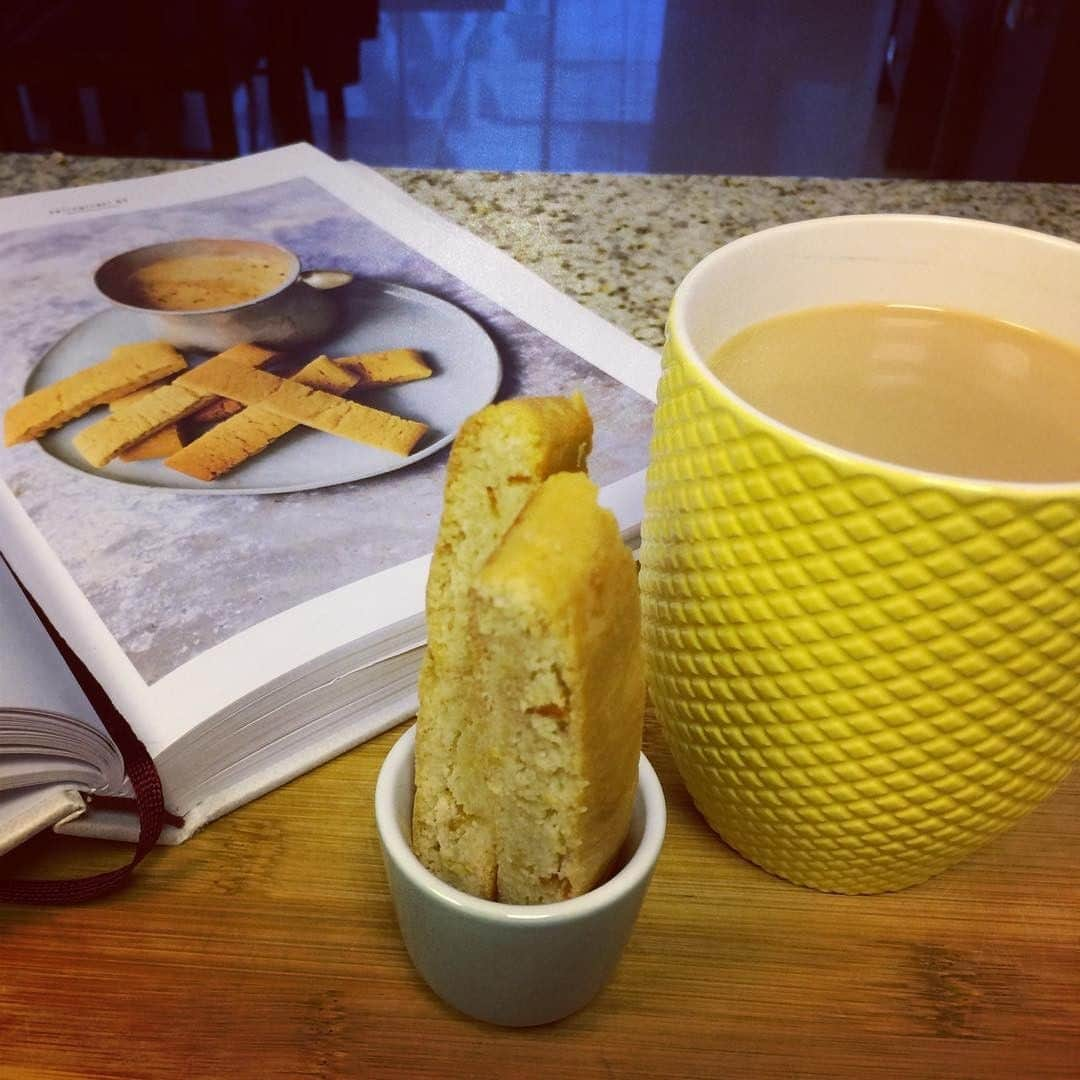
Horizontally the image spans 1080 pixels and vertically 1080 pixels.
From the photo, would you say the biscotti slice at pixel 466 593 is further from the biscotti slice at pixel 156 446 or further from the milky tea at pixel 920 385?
the biscotti slice at pixel 156 446

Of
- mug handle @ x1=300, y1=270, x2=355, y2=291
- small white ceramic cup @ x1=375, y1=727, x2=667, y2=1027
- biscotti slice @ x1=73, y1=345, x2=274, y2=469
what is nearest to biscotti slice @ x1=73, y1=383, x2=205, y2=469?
biscotti slice @ x1=73, y1=345, x2=274, y2=469

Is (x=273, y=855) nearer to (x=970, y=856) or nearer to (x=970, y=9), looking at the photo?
(x=970, y=856)

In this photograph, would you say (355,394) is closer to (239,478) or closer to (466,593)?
(239,478)

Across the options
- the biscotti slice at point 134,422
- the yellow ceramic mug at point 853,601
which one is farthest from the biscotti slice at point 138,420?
the yellow ceramic mug at point 853,601

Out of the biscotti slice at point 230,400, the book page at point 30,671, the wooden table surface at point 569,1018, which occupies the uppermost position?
the biscotti slice at point 230,400

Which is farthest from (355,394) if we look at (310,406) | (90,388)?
(90,388)
